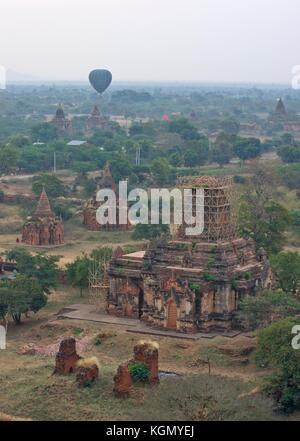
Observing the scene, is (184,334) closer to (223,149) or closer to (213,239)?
(213,239)

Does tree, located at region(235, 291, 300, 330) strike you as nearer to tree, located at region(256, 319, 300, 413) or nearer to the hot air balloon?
tree, located at region(256, 319, 300, 413)

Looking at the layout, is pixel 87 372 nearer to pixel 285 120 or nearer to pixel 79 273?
pixel 79 273

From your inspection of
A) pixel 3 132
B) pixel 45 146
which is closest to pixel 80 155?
pixel 45 146

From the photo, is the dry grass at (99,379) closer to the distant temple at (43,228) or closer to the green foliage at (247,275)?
the green foliage at (247,275)

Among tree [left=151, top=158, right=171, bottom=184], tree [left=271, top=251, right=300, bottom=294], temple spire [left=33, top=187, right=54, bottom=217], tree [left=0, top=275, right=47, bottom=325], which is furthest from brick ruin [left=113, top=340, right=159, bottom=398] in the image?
tree [left=151, top=158, right=171, bottom=184]
